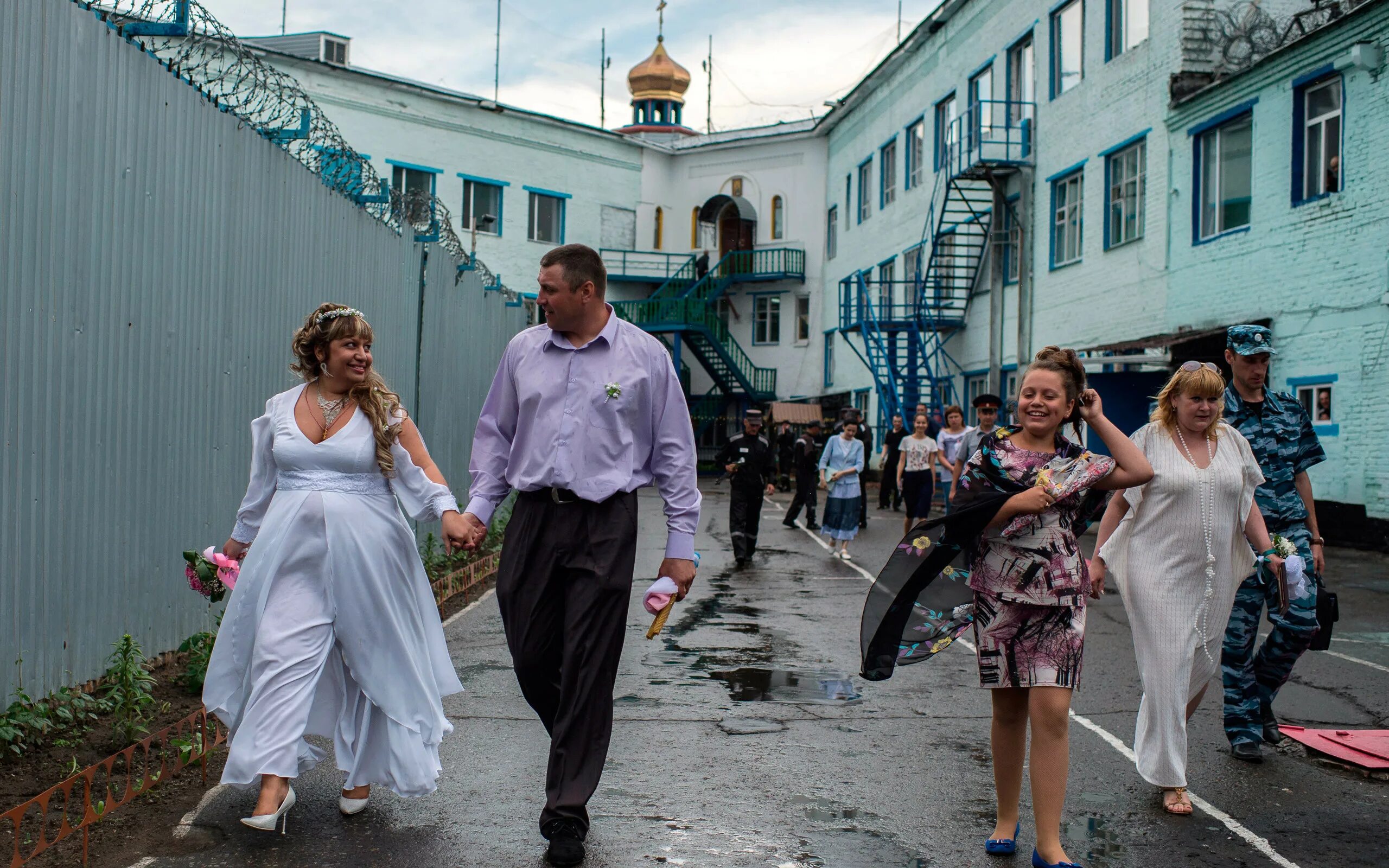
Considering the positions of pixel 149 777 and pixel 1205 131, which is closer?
pixel 149 777

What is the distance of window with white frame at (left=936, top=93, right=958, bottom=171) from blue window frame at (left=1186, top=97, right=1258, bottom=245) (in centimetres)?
1038

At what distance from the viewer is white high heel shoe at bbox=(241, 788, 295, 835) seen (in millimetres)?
4555

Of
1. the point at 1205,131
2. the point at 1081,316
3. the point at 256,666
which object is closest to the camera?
the point at 256,666

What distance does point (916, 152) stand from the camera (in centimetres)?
3397

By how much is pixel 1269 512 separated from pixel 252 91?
20.0 ft

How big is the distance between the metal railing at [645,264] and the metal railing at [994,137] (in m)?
17.0

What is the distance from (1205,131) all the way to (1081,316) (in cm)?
456

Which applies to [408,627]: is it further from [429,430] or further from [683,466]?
[429,430]

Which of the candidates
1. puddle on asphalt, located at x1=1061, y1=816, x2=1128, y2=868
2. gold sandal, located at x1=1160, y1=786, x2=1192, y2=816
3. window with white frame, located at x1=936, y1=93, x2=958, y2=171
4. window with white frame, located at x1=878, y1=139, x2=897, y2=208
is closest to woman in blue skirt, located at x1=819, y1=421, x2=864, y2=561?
gold sandal, located at x1=1160, y1=786, x2=1192, y2=816

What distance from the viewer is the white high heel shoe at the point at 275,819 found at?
14.9ft

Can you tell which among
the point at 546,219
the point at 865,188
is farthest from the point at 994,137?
the point at 546,219

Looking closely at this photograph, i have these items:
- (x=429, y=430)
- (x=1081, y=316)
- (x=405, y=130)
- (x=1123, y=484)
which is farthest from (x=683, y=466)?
(x=405, y=130)

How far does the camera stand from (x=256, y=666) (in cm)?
476

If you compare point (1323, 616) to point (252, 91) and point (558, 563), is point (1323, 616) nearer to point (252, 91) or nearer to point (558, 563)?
point (558, 563)
